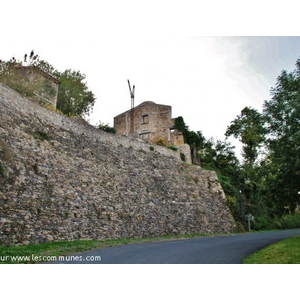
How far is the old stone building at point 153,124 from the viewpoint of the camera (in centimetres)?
2859

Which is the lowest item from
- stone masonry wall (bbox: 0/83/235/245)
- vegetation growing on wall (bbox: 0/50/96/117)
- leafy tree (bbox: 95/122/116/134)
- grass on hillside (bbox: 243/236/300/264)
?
grass on hillside (bbox: 243/236/300/264)

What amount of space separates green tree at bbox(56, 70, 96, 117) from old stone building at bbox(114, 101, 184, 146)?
5203mm

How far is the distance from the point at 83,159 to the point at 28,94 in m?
5.58

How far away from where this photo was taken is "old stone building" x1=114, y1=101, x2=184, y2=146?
93.8 feet

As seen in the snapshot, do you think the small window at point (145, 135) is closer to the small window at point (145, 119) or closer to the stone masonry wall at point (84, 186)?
the small window at point (145, 119)

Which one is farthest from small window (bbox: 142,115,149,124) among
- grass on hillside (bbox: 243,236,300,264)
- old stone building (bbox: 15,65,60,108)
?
grass on hillside (bbox: 243,236,300,264)

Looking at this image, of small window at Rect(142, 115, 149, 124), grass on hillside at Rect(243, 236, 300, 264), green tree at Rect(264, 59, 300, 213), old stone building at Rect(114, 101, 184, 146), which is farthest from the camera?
small window at Rect(142, 115, 149, 124)

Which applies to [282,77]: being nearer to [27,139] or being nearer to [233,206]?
[27,139]

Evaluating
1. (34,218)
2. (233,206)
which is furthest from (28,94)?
(233,206)

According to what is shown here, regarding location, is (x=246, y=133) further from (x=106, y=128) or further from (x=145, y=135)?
(x=106, y=128)

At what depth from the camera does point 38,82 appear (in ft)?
62.5

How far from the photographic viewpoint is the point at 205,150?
30.3 metres

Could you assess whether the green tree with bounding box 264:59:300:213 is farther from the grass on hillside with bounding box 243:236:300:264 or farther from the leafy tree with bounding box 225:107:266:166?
the leafy tree with bounding box 225:107:266:166

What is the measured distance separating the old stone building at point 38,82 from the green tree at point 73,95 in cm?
294
